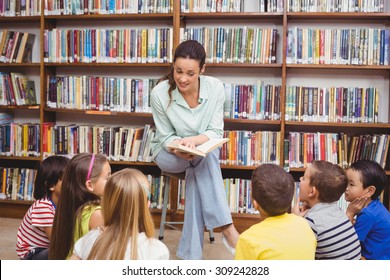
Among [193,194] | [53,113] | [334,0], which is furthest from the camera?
[53,113]

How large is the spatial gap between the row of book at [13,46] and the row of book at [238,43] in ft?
4.13

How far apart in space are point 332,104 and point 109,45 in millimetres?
1574

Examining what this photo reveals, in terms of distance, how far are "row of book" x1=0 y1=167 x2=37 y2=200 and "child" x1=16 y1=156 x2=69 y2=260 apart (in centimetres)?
167

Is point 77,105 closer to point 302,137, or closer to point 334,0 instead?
point 302,137

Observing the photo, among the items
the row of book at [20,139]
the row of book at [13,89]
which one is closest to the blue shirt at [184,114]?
the row of book at [20,139]

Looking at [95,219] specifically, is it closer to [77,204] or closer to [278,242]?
[77,204]

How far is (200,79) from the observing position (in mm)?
2824

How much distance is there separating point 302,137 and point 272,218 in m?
1.76

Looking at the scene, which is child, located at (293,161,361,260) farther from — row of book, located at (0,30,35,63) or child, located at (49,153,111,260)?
row of book, located at (0,30,35,63)

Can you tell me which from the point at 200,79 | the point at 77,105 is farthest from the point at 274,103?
the point at 77,105

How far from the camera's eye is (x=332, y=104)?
10.8 ft

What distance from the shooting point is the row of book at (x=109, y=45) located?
3449mm

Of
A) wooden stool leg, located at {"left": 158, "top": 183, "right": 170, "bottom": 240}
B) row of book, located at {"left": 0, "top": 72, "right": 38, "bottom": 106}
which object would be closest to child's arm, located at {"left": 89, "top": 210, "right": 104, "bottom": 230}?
wooden stool leg, located at {"left": 158, "top": 183, "right": 170, "bottom": 240}

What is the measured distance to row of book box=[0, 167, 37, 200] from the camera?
3.71 m
